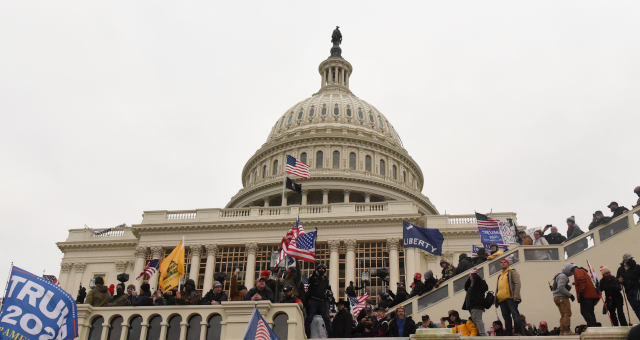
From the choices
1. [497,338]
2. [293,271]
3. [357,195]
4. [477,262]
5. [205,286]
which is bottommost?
[497,338]

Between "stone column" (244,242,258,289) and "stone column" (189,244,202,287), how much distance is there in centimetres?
364

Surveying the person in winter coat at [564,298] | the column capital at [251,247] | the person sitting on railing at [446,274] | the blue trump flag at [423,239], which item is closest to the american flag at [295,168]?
the column capital at [251,247]

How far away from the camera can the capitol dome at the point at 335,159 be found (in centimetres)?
6850

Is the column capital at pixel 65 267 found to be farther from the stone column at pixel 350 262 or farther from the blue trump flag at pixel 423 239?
the blue trump flag at pixel 423 239

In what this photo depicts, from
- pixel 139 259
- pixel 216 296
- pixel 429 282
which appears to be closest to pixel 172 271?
pixel 216 296

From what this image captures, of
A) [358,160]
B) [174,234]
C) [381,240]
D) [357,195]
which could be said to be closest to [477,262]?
[381,240]

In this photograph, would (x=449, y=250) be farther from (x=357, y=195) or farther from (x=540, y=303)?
(x=540, y=303)

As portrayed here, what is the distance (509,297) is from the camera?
15.6 m

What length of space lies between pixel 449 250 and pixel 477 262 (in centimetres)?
2501

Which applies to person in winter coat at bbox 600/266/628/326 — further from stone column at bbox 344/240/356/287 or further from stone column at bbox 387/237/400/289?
stone column at bbox 344/240/356/287

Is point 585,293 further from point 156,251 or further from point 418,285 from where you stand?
point 156,251

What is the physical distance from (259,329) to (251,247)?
114 feet

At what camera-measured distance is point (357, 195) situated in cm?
6900

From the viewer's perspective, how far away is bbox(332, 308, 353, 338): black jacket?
15.7m
